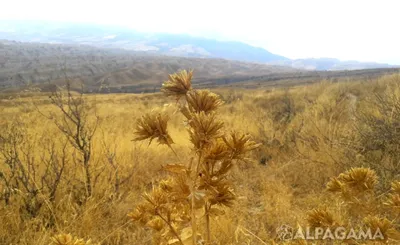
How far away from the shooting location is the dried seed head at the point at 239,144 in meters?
0.88

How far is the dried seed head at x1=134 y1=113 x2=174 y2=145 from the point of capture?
87 centimetres

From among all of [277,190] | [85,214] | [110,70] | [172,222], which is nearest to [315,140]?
[277,190]

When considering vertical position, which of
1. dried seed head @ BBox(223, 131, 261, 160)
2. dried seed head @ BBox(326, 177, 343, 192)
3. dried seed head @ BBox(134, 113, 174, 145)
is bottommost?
dried seed head @ BBox(326, 177, 343, 192)

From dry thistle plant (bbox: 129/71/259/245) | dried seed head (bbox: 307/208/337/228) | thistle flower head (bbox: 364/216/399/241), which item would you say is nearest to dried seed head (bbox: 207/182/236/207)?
dry thistle plant (bbox: 129/71/259/245)

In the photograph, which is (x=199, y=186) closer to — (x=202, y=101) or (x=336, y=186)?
A: (x=202, y=101)

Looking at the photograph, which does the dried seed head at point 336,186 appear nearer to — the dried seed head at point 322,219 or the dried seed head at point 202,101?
the dried seed head at point 322,219

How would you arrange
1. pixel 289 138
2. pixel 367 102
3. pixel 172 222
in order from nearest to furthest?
1. pixel 172 222
2. pixel 289 138
3. pixel 367 102

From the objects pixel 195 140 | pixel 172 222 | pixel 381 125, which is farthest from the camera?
pixel 381 125

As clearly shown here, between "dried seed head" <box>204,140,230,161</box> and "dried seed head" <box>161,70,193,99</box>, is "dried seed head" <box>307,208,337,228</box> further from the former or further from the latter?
"dried seed head" <box>161,70,193,99</box>

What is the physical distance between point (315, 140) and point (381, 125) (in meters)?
1.16

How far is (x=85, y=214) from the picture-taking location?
2.59 m

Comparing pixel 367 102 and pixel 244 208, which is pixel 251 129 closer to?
pixel 367 102

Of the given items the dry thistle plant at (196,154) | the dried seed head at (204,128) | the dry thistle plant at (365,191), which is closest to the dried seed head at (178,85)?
the dry thistle plant at (196,154)

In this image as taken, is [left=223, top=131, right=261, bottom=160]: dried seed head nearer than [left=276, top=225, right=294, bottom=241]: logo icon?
Yes
